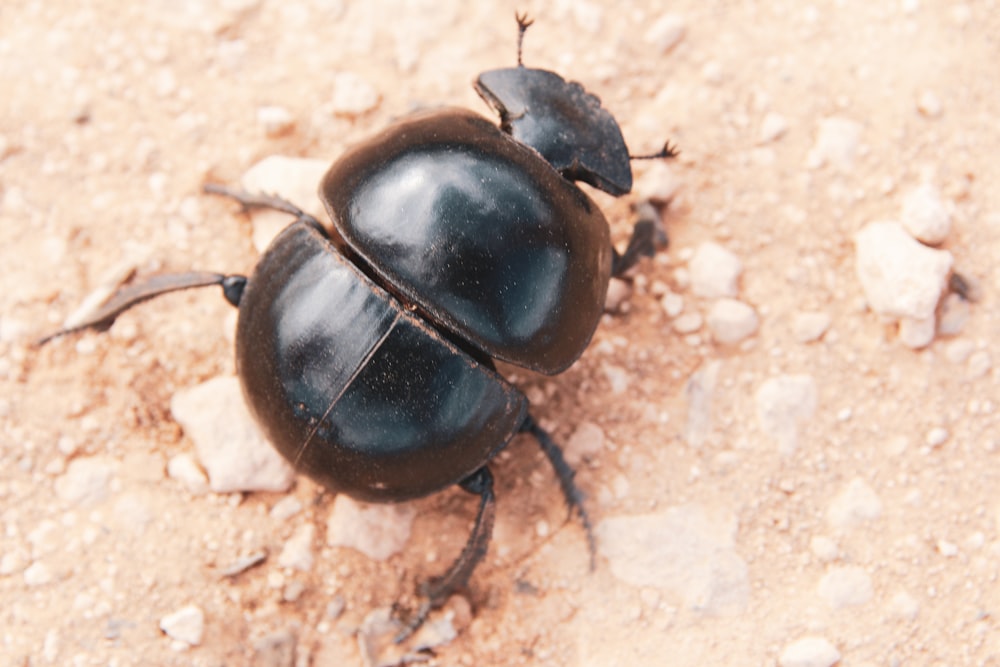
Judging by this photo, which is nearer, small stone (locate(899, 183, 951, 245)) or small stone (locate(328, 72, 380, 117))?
small stone (locate(899, 183, 951, 245))

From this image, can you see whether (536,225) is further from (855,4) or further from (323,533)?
(855,4)

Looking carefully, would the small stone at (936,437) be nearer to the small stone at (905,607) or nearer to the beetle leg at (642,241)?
the small stone at (905,607)

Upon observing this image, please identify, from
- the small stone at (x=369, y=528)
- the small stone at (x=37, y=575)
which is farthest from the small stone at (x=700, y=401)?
the small stone at (x=37, y=575)

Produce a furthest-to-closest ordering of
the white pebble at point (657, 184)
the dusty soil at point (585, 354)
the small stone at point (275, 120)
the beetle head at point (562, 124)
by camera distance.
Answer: the small stone at point (275, 120) → the white pebble at point (657, 184) → the dusty soil at point (585, 354) → the beetle head at point (562, 124)

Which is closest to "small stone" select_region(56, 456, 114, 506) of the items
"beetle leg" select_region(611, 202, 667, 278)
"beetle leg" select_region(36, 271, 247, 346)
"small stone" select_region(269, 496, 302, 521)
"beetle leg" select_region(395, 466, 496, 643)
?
"beetle leg" select_region(36, 271, 247, 346)

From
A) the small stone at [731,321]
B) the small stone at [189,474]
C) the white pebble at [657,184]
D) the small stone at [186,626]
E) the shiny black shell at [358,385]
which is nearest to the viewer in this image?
the shiny black shell at [358,385]

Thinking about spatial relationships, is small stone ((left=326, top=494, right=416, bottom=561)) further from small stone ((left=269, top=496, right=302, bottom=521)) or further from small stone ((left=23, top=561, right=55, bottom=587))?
small stone ((left=23, top=561, right=55, bottom=587))
